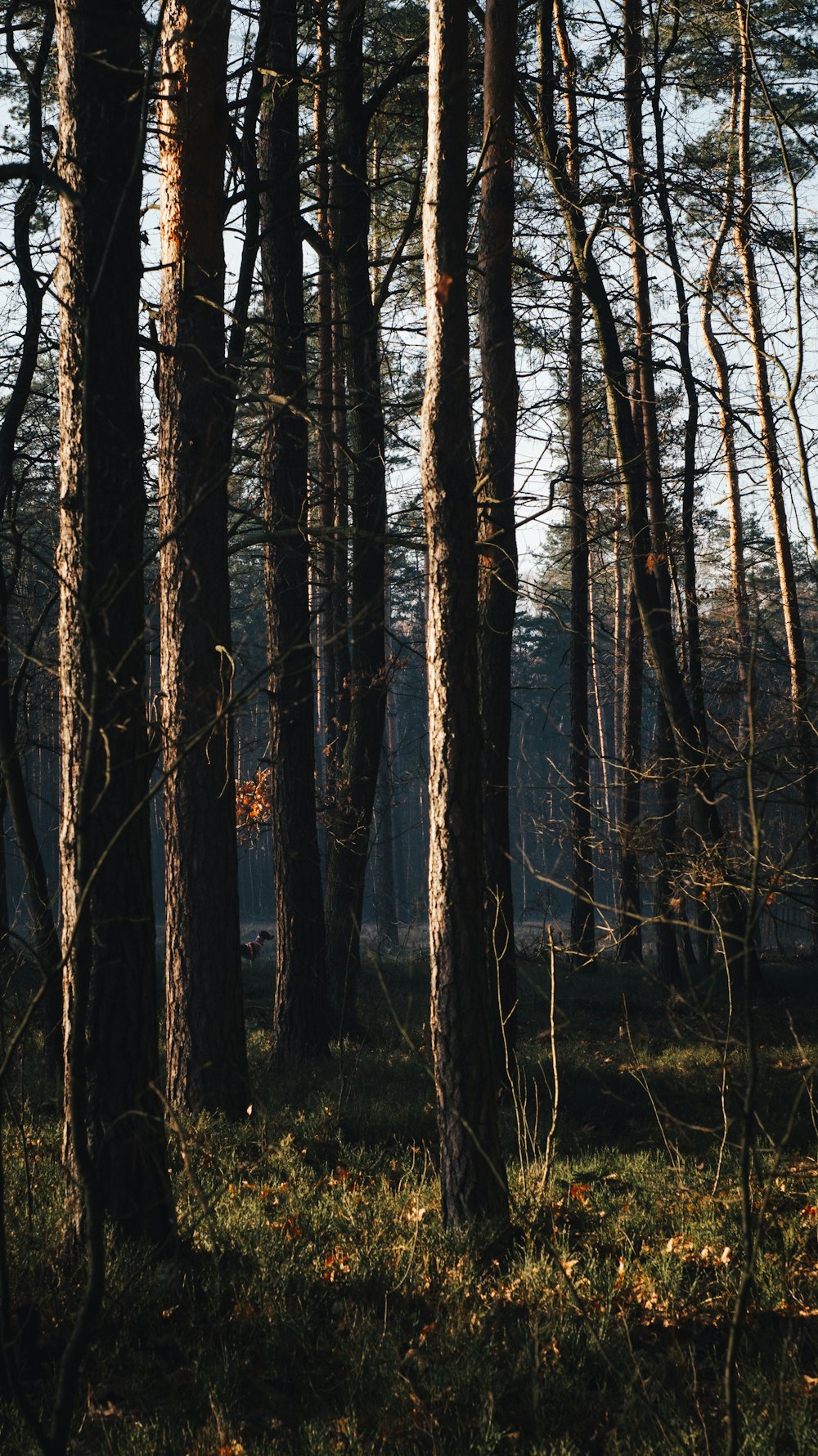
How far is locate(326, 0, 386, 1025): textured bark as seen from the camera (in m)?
11.3

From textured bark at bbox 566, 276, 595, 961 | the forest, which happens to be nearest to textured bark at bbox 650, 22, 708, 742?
the forest

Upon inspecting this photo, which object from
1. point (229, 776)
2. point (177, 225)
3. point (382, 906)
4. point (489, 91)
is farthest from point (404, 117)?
point (382, 906)

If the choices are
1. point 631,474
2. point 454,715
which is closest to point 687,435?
point 631,474

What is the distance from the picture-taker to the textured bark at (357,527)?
37.0ft

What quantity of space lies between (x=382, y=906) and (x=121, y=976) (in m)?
24.4

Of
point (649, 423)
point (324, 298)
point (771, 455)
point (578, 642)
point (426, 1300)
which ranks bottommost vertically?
point (426, 1300)

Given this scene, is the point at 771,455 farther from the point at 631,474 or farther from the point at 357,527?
the point at 357,527

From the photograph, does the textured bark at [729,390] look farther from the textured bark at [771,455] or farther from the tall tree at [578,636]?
the tall tree at [578,636]

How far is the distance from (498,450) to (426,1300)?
5.97 metres

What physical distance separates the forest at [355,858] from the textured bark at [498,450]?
4 cm

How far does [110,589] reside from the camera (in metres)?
4.44

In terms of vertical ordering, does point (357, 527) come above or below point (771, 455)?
below

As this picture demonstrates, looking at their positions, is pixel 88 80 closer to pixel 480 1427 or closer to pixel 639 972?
pixel 480 1427

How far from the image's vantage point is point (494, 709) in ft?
28.6
